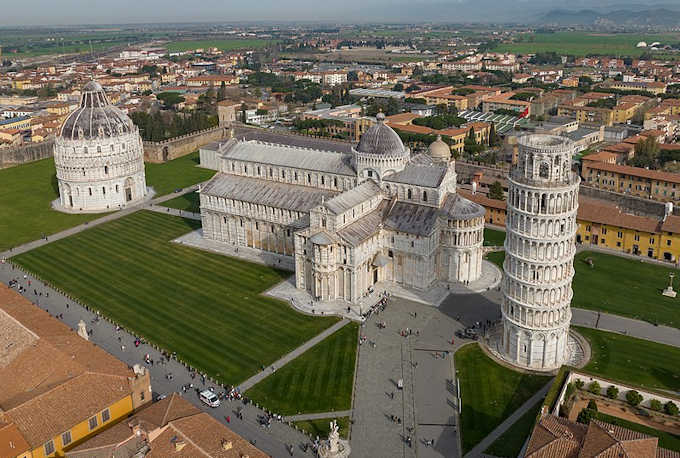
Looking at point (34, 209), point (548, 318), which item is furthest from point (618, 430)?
point (34, 209)

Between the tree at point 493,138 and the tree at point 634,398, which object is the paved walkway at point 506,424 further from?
the tree at point 493,138

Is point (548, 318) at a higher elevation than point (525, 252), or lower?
lower

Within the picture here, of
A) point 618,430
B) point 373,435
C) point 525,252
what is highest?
point 525,252

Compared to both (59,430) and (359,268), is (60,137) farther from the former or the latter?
(59,430)

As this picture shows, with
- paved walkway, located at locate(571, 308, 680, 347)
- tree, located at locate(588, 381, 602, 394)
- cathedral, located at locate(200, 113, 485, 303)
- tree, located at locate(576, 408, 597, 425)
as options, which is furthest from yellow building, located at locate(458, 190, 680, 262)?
tree, located at locate(576, 408, 597, 425)

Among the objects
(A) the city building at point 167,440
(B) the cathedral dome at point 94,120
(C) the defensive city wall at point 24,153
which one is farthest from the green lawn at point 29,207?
(A) the city building at point 167,440

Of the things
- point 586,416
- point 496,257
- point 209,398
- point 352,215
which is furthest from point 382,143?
point 586,416

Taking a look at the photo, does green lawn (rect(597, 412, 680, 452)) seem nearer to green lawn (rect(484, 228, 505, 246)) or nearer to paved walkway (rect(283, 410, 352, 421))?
paved walkway (rect(283, 410, 352, 421))

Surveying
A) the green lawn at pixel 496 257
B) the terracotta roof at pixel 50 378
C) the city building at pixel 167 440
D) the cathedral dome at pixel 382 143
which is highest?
the cathedral dome at pixel 382 143
